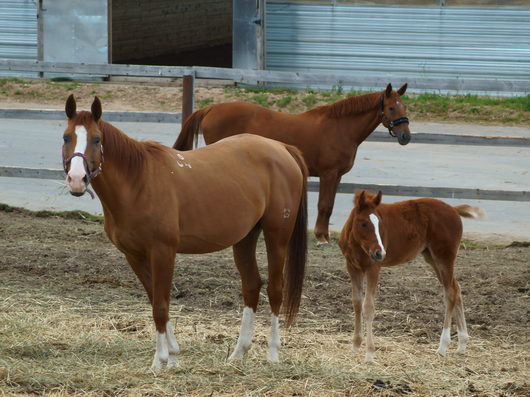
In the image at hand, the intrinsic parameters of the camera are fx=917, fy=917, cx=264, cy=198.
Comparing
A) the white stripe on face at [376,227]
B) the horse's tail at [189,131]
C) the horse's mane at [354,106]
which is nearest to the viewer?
the white stripe on face at [376,227]

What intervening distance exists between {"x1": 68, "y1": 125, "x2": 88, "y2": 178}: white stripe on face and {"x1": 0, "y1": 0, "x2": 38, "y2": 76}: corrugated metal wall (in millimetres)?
15618

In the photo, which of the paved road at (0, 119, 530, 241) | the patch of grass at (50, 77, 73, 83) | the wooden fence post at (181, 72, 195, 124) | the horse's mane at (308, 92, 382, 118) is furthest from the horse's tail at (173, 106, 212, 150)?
the patch of grass at (50, 77, 73, 83)

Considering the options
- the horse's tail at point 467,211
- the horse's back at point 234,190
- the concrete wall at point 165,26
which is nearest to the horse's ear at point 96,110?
the horse's back at point 234,190

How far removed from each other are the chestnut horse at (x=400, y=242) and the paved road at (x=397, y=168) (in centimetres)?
379

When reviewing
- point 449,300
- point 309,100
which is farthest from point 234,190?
point 309,100

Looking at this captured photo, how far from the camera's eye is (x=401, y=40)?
61.5ft

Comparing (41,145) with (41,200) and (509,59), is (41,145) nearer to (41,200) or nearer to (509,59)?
(41,200)

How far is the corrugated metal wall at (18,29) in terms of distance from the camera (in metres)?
20.1

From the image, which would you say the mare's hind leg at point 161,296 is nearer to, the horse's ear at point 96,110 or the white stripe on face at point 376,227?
the horse's ear at point 96,110

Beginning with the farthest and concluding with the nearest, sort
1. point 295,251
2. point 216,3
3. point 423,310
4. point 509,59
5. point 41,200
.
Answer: point 216,3 → point 509,59 → point 41,200 → point 423,310 → point 295,251

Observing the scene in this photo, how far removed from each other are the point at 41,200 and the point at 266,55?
8.77m

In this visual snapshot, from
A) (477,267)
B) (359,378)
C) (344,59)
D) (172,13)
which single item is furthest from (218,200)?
(172,13)

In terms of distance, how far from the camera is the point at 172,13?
78.0 feet

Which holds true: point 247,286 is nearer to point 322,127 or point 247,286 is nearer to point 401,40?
point 322,127
